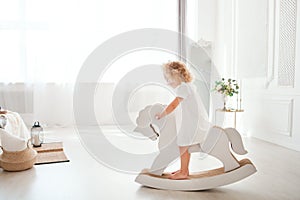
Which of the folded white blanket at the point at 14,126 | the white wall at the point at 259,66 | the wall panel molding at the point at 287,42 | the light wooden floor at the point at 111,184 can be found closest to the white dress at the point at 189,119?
the light wooden floor at the point at 111,184

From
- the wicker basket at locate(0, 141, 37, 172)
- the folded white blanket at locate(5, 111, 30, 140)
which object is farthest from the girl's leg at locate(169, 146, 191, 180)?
the folded white blanket at locate(5, 111, 30, 140)

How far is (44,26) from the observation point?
4355 millimetres

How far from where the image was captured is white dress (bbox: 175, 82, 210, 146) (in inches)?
68.3

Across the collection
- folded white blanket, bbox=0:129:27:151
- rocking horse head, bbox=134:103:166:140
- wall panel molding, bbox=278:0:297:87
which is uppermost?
wall panel molding, bbox=278:0:297:87

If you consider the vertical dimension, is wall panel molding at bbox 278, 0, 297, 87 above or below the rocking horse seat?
above

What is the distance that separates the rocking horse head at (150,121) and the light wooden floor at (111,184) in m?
0.37

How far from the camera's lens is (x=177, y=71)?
70.4 inches

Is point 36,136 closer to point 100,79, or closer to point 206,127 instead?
point 100,79

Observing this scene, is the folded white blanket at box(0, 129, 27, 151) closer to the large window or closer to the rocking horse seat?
the rocking horse seat

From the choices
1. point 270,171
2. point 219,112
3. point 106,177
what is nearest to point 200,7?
point 219,112

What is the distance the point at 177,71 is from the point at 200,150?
0.53 meters

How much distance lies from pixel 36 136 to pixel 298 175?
8.18 feet

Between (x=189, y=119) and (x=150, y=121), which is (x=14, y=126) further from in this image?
(x=189, y=119)

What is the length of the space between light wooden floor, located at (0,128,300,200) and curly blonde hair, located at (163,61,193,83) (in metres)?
0.73
